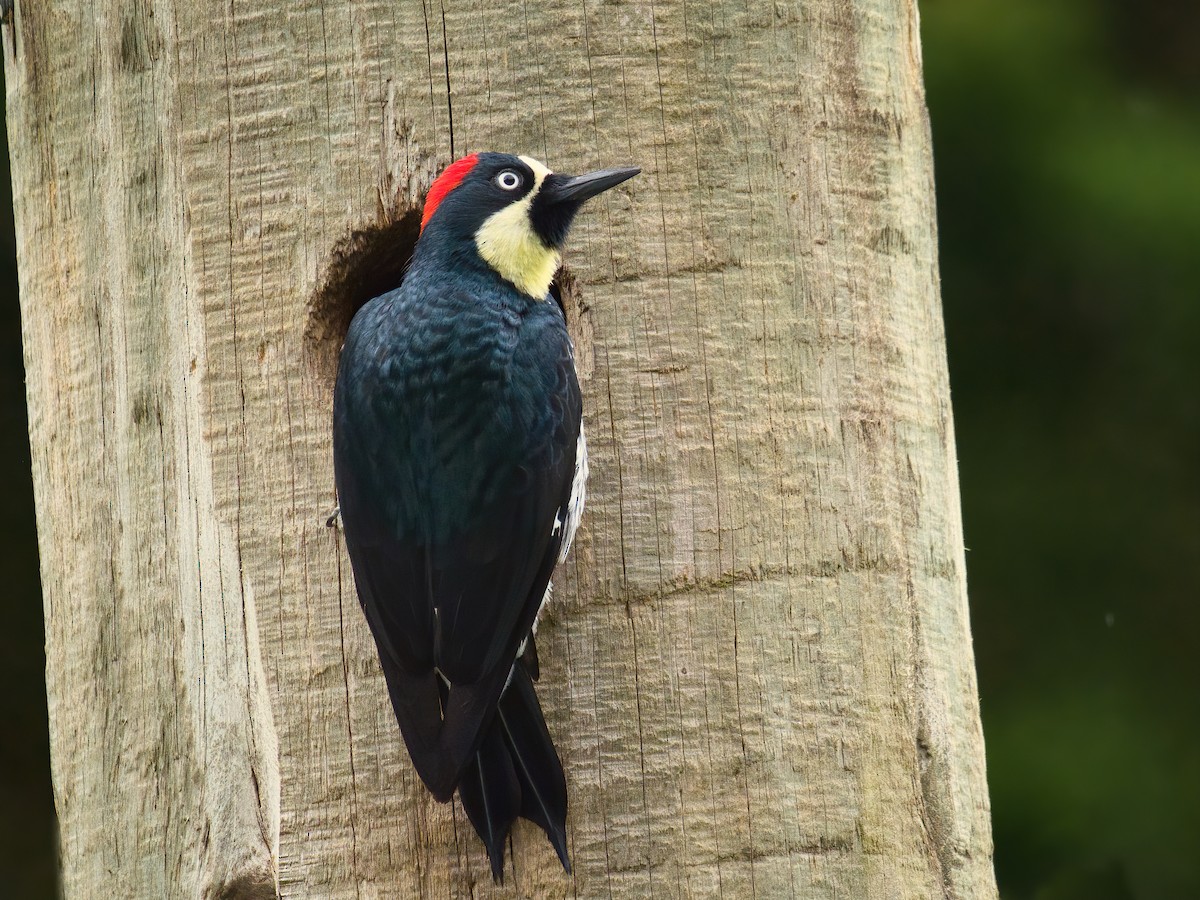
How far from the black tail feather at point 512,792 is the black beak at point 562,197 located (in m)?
0.86

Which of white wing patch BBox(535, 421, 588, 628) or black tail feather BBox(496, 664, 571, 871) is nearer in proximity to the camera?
black tail feather BBox(496, 664, 571, 871)

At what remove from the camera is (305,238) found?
10.8ft

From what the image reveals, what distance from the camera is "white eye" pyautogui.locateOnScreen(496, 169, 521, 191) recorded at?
3281 millimetres

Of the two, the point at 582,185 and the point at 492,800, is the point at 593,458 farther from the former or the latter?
the point at 492,800

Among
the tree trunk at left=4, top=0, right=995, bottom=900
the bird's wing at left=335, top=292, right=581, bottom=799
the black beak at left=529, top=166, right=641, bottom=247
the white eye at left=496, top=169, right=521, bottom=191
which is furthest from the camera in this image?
the white eye at left=496, top=169, right=521, bottom=191

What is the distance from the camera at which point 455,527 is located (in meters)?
3.00

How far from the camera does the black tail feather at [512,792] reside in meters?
2.98

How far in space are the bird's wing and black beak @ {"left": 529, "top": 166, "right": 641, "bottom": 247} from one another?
0.89 ft

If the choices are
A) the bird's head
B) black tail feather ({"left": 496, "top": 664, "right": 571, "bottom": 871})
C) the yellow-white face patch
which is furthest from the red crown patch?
black tail feather ({"left": 496, "top": 664, "right": 571, "bottom": 871})

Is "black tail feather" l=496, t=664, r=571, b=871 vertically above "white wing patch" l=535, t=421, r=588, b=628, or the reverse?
"white wing patch" l=535, t=421, r=588, b=628

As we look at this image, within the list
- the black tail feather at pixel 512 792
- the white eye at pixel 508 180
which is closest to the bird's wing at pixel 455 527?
the black tail feather at pixel 512 792

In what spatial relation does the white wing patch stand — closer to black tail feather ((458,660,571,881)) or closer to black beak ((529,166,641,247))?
black tail feather ((458,660,571,881))

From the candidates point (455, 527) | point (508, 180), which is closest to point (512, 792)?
point (455, 527)

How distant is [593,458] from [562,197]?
19.3 inches
